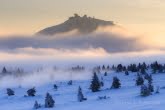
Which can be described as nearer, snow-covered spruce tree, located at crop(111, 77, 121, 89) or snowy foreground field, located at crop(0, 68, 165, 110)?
snowy foreground field, located at crop(0, 68, 165, 110)

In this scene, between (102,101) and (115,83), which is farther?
(115,83)

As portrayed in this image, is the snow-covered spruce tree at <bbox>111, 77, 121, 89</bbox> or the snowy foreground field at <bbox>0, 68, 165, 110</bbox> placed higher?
the snow-covered spruce tree at <bbox>111, 77, 121, 89</bbox>

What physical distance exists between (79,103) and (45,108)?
608cm

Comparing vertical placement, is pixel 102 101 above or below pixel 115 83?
below

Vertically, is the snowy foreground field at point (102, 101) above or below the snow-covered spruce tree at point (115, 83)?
below

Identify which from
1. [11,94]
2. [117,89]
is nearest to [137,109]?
[117,89]

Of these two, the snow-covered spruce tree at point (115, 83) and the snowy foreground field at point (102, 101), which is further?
the snow-covered spruce tree at point (115, 83)

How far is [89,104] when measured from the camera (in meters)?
94.1

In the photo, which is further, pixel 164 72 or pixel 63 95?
pixel 164 72

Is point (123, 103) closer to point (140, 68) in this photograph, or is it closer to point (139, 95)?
point (139, 95)

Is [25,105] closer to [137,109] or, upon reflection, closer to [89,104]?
[89,104]

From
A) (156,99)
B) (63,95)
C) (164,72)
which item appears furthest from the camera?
(164,72)

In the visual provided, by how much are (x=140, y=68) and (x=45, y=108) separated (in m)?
82.5

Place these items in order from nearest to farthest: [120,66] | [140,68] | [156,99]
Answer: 1. [156,99]
2. [140,68]
3. [120,66]
